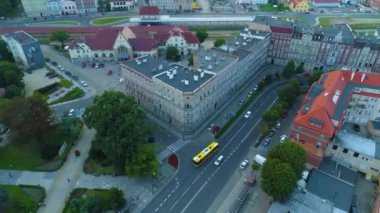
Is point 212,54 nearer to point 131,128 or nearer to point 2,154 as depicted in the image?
point 131,128

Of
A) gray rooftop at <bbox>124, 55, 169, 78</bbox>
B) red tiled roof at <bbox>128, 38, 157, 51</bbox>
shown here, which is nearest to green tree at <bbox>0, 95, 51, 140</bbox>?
gray rooftop at <bbox>124, 55, 169, 78</bbox>

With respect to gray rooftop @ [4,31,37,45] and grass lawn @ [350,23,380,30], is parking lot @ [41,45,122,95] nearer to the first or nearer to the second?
gray rooftop @ [4,31,37,45]

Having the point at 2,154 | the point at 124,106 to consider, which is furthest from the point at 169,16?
the point at 2,154

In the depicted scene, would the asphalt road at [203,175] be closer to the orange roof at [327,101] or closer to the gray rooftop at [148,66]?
the orange roof at [327,101]

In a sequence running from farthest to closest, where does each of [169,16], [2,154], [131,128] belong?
[169,16], [2,154], [131,128]

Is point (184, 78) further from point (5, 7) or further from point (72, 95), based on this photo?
point (5, 7)
